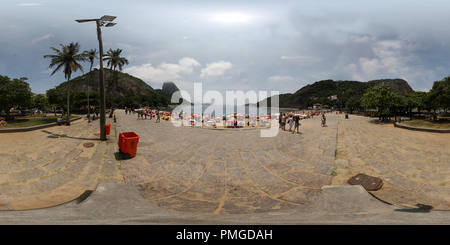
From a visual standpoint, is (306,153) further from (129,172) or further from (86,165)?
(86,165)

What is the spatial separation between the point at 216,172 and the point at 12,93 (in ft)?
76.4

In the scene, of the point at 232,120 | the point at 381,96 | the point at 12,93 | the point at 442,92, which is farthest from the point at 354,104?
the point at 12,93

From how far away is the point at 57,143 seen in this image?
752 cm

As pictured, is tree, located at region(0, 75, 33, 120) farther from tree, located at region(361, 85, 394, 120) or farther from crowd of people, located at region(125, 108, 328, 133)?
tree, located at region(361, 85, 394, 120)

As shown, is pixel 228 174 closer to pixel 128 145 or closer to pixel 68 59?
pixel 128 145

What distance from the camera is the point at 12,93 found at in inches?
631

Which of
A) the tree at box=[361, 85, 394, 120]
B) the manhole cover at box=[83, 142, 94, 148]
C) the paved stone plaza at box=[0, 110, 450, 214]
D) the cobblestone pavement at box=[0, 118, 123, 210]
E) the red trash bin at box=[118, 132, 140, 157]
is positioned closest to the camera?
the cobblestone pavement at box=[0, 118, 123, 210]

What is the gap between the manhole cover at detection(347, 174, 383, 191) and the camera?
5243 millimetres

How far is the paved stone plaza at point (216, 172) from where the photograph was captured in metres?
4.53

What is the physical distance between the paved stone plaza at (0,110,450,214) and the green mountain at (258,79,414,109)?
446 feet

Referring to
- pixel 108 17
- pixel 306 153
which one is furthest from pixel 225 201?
pixel 108 17

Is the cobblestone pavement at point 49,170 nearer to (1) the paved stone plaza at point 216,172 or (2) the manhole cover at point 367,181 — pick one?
(1) the paved stone plaza at point 216,172

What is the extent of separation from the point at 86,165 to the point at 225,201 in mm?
5293

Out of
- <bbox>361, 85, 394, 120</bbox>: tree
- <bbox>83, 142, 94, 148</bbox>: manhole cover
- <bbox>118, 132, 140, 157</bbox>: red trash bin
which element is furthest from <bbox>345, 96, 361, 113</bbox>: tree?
<bbox>83, 142, 94, 148</bbox>: manhole cover
